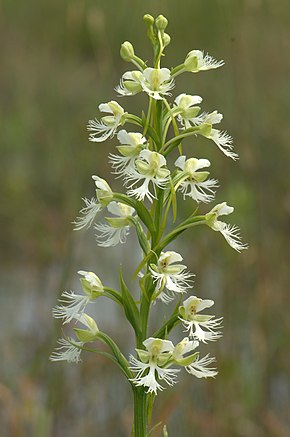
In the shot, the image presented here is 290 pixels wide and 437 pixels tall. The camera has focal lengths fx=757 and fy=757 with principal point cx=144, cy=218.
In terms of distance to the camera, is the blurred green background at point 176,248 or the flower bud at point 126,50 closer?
the flower bud at point 126,50

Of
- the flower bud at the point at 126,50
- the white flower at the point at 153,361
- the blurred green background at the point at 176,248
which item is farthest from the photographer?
the blurred green background at the point at 176,248

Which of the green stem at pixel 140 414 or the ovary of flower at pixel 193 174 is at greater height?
the ovary of flower at pixel 193 174

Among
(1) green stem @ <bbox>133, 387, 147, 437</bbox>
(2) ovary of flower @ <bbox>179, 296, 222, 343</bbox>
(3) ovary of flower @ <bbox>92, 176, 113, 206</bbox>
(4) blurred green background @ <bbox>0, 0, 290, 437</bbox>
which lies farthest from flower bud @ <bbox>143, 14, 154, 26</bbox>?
(4) blurred green background @ <bbox>0, 0, 290, 437</bbox>

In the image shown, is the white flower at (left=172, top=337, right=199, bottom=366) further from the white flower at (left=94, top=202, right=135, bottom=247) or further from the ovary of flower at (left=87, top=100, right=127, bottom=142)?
the ovary of flower at (left=87, top=100, right=127, bottom=142)

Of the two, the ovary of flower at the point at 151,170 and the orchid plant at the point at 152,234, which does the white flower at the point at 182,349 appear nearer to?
the orchid plant at the point at 152,234

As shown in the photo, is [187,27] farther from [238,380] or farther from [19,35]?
[238,380]

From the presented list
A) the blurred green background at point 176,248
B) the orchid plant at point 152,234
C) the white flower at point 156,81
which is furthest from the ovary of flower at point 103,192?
the blurred green background at point 176,248

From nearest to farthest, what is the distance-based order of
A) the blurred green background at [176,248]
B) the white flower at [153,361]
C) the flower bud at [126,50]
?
the white flower at [153,361], the flower bud at [126,50], the blurred green background at [176,248]
